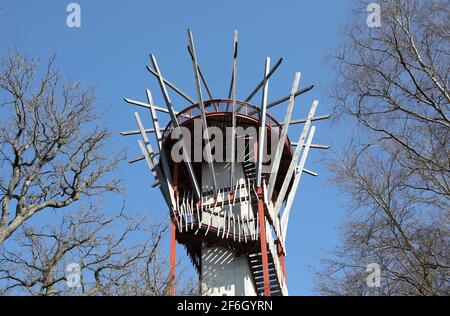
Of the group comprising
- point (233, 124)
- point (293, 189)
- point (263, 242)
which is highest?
point (233, 124)

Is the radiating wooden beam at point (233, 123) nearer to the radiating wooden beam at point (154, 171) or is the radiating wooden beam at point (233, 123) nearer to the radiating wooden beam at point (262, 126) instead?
the radiating wooden beam at point (262, 126)

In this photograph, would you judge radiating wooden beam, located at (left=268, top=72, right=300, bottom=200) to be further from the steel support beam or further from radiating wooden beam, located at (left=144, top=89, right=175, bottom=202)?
radiating wooden beam, located at (left=144, top=89, right=175, bottom=202)

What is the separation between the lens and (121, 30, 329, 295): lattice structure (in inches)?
898

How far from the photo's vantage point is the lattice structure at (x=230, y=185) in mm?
22812

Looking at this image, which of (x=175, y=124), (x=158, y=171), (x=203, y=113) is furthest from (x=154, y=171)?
(x=203, y=113)

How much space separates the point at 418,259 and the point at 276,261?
38.9 feet

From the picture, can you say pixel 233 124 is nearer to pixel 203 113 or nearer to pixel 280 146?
pixel 203 113

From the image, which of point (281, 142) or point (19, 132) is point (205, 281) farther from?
point (19, 132)

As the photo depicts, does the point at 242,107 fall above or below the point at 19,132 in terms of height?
above

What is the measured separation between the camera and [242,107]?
987 inches

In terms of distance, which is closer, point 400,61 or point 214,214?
point 400,61

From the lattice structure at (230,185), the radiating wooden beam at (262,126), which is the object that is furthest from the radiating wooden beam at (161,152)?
the radiating wooden beam at (262,126)

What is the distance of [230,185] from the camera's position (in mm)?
24609
